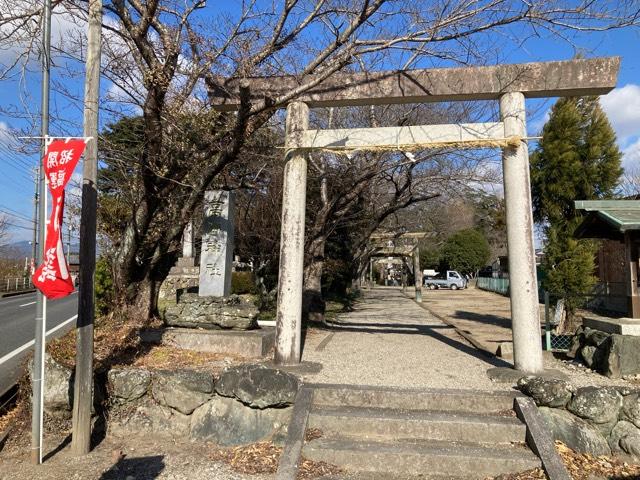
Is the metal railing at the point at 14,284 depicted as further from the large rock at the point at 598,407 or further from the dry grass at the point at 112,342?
the large rock at the point at 598,407

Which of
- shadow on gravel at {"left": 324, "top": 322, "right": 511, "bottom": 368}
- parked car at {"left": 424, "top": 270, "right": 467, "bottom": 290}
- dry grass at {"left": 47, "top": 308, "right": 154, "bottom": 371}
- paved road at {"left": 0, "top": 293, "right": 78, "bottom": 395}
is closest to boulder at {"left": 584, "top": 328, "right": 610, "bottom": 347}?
shadow on gravel at {"left": 324, "top": 322, "right": 511, "bottom": 368}

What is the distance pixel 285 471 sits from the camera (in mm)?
4469

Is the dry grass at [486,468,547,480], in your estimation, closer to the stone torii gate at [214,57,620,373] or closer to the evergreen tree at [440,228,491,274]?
the stone torii gate at [214,57,620,373]

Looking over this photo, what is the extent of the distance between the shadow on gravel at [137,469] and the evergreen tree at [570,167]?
8.71 metres

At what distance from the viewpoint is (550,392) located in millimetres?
5367

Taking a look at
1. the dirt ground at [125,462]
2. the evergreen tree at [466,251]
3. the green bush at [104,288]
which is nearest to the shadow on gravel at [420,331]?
the dirt ground at [125,462]

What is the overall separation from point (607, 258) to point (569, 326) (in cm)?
914

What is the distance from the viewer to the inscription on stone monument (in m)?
10.1

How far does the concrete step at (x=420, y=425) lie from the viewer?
5.04 m

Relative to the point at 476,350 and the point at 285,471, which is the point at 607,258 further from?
the point at 285,471

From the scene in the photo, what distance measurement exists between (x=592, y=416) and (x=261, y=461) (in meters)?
3.62

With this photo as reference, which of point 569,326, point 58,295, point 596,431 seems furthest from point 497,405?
point 569,326

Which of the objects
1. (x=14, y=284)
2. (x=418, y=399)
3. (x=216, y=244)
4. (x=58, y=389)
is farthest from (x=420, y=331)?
(x=14, y=284)

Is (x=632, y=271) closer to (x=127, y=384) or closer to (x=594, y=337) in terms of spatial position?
(x=594, y=337)
